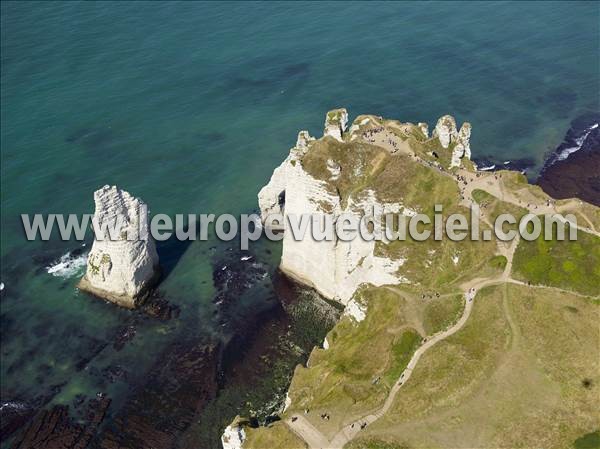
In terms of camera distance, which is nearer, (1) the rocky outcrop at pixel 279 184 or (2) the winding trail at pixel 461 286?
(2) the winding trail at pixel 461 286

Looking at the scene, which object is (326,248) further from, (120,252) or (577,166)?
(577,166)

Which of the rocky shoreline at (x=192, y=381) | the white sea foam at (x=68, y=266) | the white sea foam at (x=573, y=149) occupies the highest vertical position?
the white sea foam at (x=573, y=149)

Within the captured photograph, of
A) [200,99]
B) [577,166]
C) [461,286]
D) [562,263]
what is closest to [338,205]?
[461,286]

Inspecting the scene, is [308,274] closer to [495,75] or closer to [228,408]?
[228,408]

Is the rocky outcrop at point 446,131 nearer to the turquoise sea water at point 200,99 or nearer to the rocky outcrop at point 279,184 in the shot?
the rocky outcrop at point 279,184

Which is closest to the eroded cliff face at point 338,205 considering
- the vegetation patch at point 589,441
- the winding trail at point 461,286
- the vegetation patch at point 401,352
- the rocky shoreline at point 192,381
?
the winding trail at point 461,286

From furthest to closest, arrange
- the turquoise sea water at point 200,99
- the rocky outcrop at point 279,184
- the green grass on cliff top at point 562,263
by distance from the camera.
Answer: the turquoise sea water at point 200,99, the rocky outcrop at point 279,184, the green grass on cliff top at point 562,263

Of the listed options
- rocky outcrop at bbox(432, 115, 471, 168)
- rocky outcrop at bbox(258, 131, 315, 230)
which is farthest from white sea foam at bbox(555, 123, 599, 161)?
rocky outcrop at bbox(258, 131, 315, 230)

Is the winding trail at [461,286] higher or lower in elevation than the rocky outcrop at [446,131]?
lower
